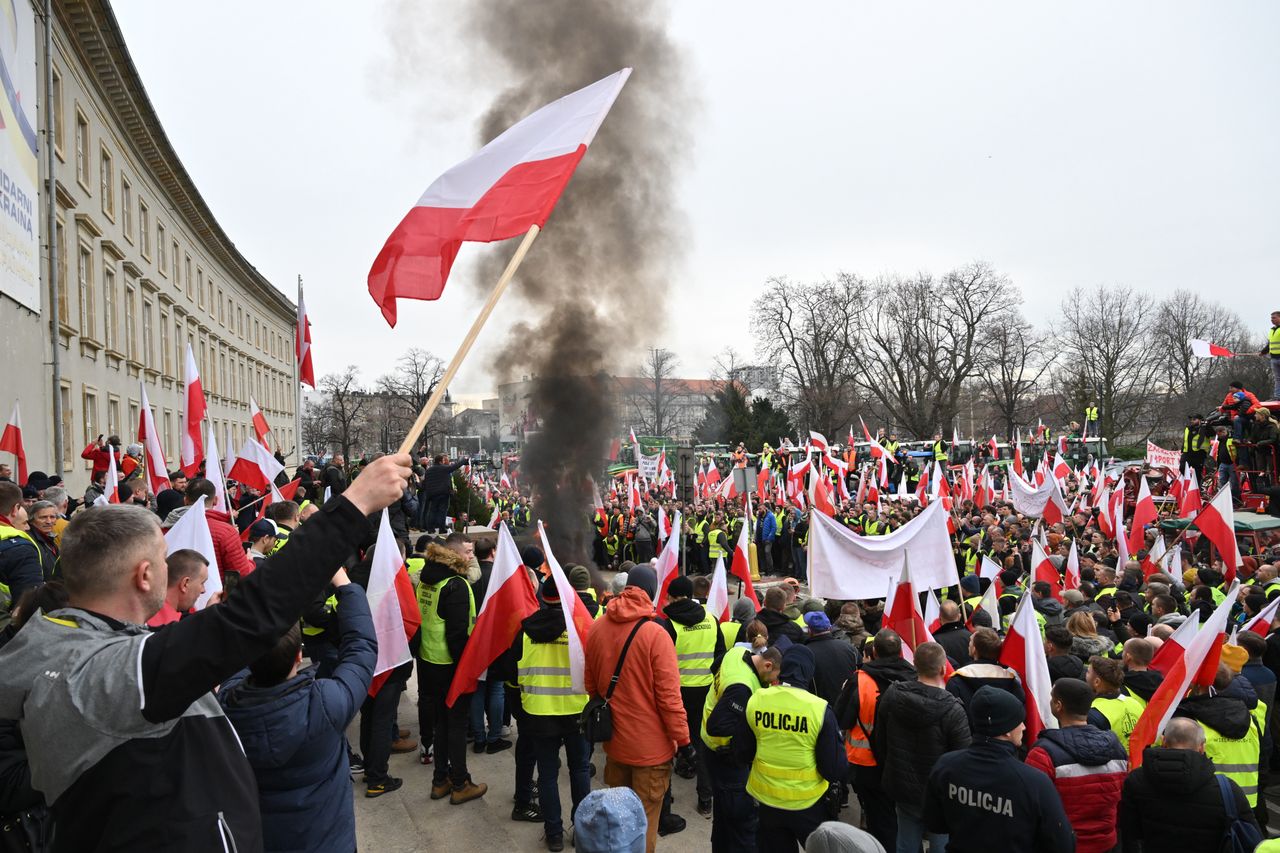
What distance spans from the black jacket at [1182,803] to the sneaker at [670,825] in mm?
2870

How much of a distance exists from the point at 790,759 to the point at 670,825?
1769mm

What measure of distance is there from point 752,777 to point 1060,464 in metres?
16.8

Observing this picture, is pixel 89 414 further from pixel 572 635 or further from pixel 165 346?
pixel 572 635

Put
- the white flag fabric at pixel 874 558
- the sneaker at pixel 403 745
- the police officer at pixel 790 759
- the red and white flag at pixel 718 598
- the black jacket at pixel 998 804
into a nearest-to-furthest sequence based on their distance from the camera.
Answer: the black jacket at pixel 998 804 < the police officer at pixel 790 759 < the red and white flag at pixel 718 598 < the sneaker at pixel 403 745 < the white flag fabric at pixel 874 558

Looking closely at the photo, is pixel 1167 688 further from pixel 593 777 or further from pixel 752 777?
pixel 593 777

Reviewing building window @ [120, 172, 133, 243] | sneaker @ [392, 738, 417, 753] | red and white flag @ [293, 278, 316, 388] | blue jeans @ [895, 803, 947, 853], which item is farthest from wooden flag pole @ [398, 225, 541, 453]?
building window @ [120, 172, 133, 243]

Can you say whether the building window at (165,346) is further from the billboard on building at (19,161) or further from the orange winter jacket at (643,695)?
the orange winter jacket at (643,695)

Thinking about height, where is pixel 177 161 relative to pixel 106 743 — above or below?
above

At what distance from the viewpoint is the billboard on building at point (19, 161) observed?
44.7 feet

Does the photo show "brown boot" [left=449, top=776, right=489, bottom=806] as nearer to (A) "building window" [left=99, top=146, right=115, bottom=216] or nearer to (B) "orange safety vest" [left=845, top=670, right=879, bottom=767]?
(B) "orange safety vest" [left=845, top=670, right=879, bottom=767]

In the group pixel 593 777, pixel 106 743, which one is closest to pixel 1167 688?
pixel 593 777

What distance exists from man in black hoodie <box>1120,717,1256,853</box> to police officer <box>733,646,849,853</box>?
1.29m

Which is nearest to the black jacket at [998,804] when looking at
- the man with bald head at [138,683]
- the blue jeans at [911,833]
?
the blue jeans at [911,833]

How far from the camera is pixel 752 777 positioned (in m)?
4.52
